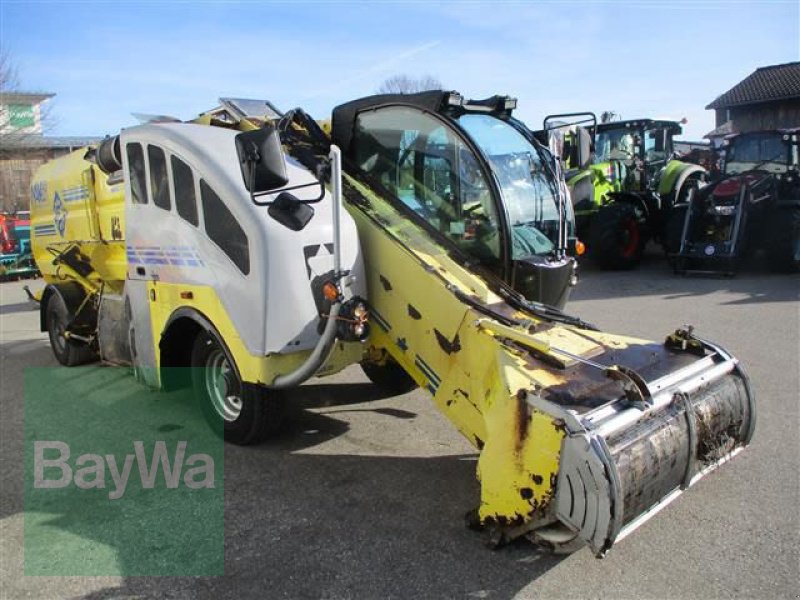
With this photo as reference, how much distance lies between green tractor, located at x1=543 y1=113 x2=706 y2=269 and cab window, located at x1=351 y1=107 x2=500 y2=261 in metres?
7.28

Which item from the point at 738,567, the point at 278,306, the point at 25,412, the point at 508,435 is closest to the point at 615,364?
the point at 508,435

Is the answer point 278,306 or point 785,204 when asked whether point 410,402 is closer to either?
point 278,306

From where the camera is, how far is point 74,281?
7410mm

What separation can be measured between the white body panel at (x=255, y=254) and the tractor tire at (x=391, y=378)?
1.71 metres

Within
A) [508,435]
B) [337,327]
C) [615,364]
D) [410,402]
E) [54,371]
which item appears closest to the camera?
[508,435]

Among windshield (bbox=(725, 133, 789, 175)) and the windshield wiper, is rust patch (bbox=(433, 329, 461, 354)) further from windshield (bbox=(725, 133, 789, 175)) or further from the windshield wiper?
windshield (bbox=(725, 133, 789, 175))

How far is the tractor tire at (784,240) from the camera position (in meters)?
11.2

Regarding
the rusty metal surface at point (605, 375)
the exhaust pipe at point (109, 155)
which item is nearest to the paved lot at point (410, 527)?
the rusty metal surface at point (605, 375)

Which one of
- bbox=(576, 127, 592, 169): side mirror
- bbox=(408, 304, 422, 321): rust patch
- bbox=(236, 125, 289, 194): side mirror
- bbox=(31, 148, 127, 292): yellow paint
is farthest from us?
bbox=(31, 148, 127, 292): yellow paint

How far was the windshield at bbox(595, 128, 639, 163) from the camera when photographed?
14625mm

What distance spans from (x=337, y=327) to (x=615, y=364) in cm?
155

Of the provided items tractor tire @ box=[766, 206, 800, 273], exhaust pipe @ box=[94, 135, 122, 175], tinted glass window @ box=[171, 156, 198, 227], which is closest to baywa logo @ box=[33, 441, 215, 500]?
tinted glass window @ box=[171, 156, 198, 227]

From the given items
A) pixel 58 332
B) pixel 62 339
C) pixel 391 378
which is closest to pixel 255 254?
pixel 391 378

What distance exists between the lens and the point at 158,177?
481 cm
